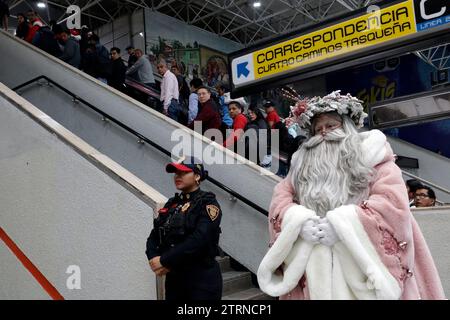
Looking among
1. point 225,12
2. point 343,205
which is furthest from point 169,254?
point 225,12

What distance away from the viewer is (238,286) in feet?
13.8

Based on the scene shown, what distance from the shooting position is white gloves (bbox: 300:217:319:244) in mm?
1968

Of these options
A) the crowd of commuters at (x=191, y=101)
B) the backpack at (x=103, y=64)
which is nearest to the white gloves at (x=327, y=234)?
the crowd of commuters at (x=191, y=101)

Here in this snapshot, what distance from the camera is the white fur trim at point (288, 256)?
1995mm

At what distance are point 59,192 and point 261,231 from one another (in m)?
1.89

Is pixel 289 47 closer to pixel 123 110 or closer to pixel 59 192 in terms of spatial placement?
pixel 123 110

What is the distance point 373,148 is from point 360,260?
53cm

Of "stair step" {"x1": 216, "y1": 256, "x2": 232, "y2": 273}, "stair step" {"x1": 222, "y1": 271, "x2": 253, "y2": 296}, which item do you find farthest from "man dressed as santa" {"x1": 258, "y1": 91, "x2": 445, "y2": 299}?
"stair step" {"x1": 216, "y1": 256, "x2": 232, "y2": 273}

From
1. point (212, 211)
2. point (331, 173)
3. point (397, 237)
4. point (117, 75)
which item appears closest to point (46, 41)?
point (117, 75)

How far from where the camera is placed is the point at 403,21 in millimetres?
4883

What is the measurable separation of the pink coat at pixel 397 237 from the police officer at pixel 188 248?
2.39ft

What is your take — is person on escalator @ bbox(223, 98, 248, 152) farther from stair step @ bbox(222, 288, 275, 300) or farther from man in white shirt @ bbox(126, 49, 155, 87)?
man in white shirt @ bbox(126, 49, 155, 87)

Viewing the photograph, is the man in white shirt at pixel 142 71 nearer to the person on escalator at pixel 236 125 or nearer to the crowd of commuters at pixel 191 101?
the crowd of commuters at pixel 191 101

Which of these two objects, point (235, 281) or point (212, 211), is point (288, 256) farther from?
point (235, 281)
